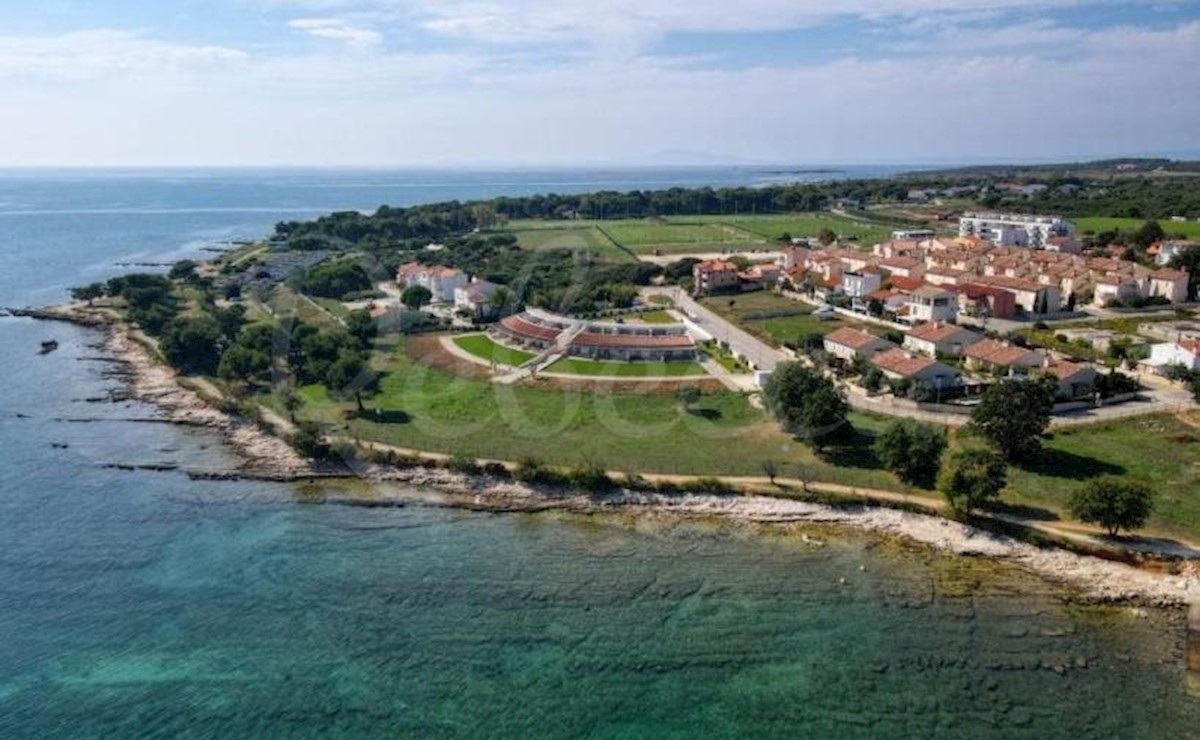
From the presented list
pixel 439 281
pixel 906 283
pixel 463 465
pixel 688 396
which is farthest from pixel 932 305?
pixel 439 281

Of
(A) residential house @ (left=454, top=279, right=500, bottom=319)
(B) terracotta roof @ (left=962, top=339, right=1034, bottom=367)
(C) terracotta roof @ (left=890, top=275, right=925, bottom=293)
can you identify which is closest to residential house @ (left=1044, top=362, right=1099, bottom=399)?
(B) terracotta roof @ (left=962, top=339, right=1034, bottom=367)

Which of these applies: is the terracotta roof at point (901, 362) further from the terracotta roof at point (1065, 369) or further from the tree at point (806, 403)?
the tree at point (806, 403)

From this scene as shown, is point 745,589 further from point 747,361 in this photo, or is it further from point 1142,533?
point 747,361

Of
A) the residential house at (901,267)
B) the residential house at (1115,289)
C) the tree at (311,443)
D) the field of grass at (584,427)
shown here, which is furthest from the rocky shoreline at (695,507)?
the residential house at (1115,289)

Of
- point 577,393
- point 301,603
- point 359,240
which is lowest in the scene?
Result: point 301,603

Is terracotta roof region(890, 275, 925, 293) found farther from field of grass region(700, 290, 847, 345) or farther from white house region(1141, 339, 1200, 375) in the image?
white house region(1141, 339, 1200, 375)

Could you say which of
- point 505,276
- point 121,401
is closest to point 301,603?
point 121,401
